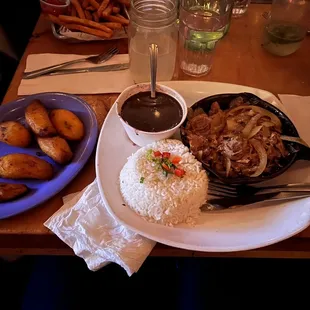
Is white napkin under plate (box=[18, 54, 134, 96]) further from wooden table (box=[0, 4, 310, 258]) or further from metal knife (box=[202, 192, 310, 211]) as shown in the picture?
metal knife (box=[202, 192, 310, 211])

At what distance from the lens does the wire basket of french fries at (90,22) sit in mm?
1201

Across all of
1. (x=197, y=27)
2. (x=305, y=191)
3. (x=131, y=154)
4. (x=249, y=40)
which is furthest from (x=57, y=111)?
(x=249, y=40)

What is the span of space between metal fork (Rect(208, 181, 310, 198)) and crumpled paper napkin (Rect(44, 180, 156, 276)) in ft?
0.58

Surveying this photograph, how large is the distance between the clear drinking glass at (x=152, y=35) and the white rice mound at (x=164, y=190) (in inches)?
16.1

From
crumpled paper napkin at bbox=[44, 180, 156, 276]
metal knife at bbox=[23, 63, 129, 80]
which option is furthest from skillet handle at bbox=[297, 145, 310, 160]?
metal knife at bbox=[23, 63, 129, 80]

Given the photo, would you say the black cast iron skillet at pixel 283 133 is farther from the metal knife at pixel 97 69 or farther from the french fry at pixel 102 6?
the french fry at pixel 102 6

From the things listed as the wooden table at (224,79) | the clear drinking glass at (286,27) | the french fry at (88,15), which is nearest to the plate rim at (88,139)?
the wooden table at (224,79)

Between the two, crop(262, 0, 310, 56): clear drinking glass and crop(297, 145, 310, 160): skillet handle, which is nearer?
crop(297, 145, 310, 160): skillet handle

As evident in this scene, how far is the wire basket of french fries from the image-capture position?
1201mm

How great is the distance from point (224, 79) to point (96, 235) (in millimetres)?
667

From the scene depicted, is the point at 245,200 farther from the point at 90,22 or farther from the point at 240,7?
the point at 240,7

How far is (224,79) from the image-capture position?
3.72 feet

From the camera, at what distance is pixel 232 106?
0.90 meters

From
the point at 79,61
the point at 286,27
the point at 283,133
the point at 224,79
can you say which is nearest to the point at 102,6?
the point at 79,61
